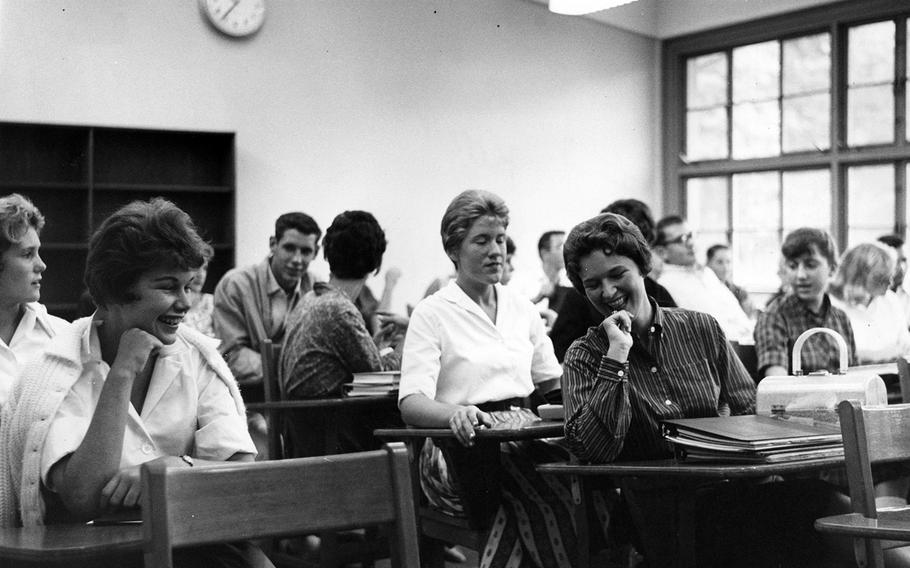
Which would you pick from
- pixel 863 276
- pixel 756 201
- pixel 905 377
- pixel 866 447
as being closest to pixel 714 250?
pixel 756 201

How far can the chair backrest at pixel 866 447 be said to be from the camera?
1926 millimetres

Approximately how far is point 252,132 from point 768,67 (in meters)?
4.46

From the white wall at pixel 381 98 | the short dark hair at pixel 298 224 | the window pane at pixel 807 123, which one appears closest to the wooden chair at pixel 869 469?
the short dark hair at pixel 298 224

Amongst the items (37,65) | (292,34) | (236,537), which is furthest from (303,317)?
(292,34)

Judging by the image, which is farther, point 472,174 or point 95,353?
point 472,174

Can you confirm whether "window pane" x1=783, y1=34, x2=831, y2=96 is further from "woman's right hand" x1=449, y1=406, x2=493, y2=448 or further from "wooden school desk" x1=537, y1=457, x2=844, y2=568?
"wooden school desk" x1=537, y1=457, x2=844, y2=568

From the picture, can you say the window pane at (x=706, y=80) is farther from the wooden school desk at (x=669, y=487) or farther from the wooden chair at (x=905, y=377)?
the wooden school desk at (x=669, y=487)

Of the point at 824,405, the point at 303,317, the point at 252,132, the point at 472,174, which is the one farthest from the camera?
the point at 472,174

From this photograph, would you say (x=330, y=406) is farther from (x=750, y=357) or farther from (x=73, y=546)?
(x=73, y=546)

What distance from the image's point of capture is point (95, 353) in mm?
2004

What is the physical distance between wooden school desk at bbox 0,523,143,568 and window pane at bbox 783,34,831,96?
315 inches

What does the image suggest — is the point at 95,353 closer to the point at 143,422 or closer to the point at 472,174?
the point at 143,422

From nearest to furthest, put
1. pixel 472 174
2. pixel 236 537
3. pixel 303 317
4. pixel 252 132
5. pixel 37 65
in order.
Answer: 1. pixel 236 537
2. pixel 303 317
3. pixel 37 65
4. pixel 252 132
5. pixel 472 174

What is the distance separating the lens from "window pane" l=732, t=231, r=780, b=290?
356 inches
